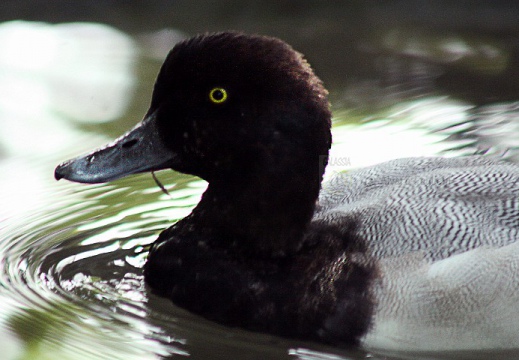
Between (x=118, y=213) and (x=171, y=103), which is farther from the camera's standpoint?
(x=118, y=213)

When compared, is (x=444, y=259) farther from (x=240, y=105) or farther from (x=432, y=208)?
(x=240, y=105)

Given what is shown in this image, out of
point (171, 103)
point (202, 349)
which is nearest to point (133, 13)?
point (171, 103)

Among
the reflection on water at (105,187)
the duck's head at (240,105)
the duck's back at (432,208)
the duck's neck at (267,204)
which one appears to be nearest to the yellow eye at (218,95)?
the duck's head at (240,105)

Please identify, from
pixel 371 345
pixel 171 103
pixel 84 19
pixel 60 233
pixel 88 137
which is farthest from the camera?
pixel 84 19

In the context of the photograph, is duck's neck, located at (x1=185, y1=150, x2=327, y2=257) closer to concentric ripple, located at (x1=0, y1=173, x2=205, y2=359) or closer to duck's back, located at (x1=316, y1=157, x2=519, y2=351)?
duck's back, located at (x1=316, y1=157, x2=519, y2=351)

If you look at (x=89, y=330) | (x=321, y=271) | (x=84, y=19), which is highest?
(x=84, y=19)

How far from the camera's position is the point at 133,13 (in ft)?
30.0

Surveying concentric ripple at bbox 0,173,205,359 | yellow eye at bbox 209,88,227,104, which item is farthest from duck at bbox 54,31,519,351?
concentric ripple at bbox 0,173,205,359

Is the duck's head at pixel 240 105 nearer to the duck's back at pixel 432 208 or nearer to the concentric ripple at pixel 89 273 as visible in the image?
the duck's back at pixel 432 208

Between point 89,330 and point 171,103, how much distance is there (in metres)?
1.01

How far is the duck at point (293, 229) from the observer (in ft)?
13.2

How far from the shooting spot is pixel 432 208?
429 cm

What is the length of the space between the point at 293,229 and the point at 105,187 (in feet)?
6.44

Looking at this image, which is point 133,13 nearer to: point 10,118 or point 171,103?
point 10,118
